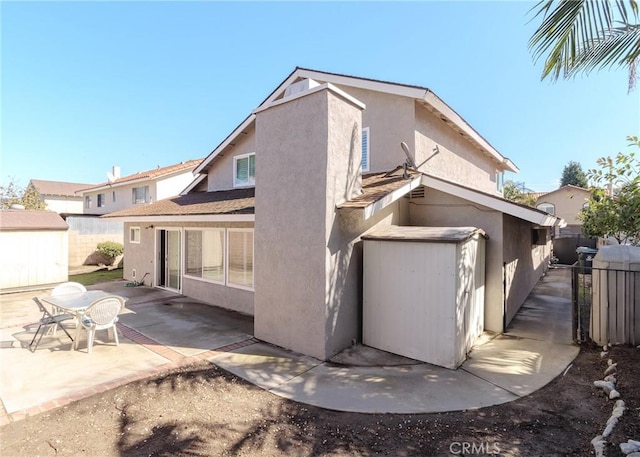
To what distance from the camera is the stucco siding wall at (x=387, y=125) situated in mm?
11297

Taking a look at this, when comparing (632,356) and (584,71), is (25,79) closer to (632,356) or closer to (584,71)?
(584,71)

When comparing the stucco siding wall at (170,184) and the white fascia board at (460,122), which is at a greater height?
the white fascia board at (460,122)

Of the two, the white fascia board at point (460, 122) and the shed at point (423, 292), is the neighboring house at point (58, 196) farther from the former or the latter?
the shed at point (423, 292)

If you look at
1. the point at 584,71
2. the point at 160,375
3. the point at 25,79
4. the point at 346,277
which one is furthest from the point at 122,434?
the point at 25,79

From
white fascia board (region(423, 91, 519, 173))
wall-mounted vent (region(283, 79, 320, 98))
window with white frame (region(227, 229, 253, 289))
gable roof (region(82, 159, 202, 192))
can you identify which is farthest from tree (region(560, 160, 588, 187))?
wall-mounted vent (region(283, 79, 320, 98))

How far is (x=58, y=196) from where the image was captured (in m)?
48.3

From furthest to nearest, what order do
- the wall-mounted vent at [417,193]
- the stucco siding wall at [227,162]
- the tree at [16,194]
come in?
the tree at [16,194], the stucco siding wall at [227,162], the wall-mounted vent at [417,193]

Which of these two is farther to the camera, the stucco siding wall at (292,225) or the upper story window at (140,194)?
the upper story window at (140,194)

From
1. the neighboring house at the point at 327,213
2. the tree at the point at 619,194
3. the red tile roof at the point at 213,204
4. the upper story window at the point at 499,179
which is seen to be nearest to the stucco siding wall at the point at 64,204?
the red tile roof at the point at 213,204

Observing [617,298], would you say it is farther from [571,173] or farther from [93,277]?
[571,173]

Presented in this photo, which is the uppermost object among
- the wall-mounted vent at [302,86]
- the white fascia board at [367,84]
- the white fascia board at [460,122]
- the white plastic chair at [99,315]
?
the white fascia board at [367,84]

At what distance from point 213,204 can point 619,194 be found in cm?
1343

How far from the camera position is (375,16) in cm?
1048

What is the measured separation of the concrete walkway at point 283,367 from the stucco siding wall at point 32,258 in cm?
622
